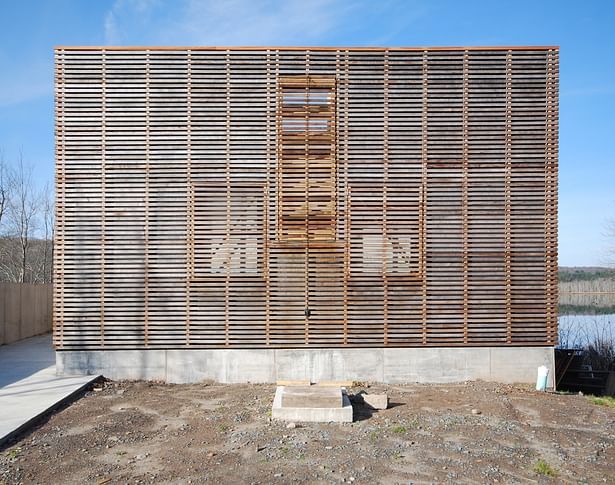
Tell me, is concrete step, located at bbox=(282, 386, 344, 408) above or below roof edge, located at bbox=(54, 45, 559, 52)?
below

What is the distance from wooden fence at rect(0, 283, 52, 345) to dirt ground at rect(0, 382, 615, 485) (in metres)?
7.83

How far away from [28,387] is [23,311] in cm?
834

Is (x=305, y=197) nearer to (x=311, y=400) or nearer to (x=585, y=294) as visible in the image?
(x=311, y=400)

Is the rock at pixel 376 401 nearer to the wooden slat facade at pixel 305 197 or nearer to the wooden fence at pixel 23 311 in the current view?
the wooden slat facade at pixel 305 197

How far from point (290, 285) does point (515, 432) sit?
14.4 feet

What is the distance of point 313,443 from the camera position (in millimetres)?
6090

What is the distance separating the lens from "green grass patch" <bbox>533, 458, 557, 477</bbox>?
528 centimetres

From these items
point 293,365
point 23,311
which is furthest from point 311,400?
point 23,311

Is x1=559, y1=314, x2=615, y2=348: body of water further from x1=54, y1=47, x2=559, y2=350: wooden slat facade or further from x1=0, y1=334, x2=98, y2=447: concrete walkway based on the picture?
x1=0, y1=334, x2=98, y2=447: concrete walkway

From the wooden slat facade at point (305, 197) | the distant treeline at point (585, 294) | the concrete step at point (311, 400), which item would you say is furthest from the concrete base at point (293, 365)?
the distant treeline at point (585, 294)

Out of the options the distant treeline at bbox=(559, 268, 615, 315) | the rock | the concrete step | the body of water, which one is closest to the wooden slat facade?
the rock

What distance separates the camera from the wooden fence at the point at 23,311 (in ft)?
47.8

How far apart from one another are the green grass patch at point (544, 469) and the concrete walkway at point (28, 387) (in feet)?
18.8

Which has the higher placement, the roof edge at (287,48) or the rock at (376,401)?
the roof edge at (287,48)
